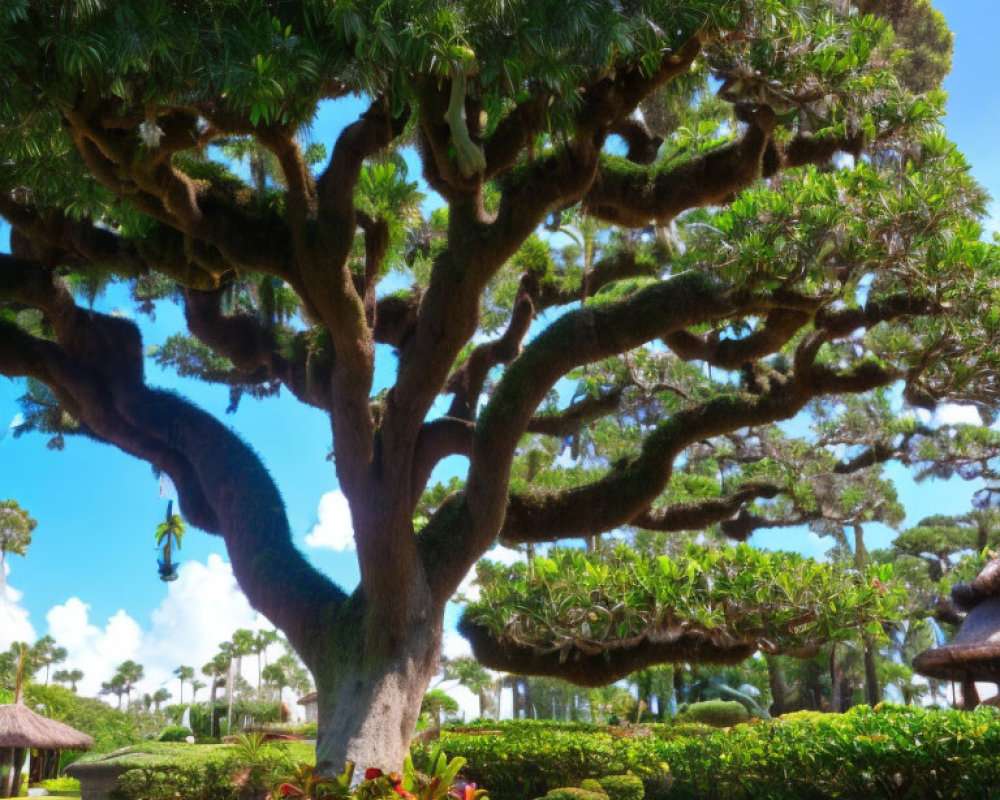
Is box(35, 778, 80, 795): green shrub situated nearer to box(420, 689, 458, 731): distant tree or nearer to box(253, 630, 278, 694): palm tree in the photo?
box(420, 689, 458, 731): distant tree

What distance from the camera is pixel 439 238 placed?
443 inches

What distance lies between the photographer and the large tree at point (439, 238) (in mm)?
6574

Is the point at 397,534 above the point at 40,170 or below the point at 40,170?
below

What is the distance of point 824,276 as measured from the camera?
782 cm

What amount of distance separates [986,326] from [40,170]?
29.5 ft

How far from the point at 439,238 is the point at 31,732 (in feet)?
58.0

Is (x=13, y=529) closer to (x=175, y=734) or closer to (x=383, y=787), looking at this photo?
(x=175, y=734)

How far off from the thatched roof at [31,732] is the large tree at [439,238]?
1432 centimetres

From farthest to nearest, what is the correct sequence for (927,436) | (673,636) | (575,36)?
(927,436), (673,636), (575,36)

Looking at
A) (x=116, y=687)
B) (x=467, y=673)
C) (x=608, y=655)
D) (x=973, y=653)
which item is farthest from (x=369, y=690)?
(x=116, y=687)

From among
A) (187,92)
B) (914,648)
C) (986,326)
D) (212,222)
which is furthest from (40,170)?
(914,648)

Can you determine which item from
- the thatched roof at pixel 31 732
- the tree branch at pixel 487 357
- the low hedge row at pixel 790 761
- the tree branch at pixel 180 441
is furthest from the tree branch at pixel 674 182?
the thatched roof at pixel 31 732

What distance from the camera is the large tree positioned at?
6.57m

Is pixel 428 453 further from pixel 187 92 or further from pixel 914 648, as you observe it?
pixel 914 648
